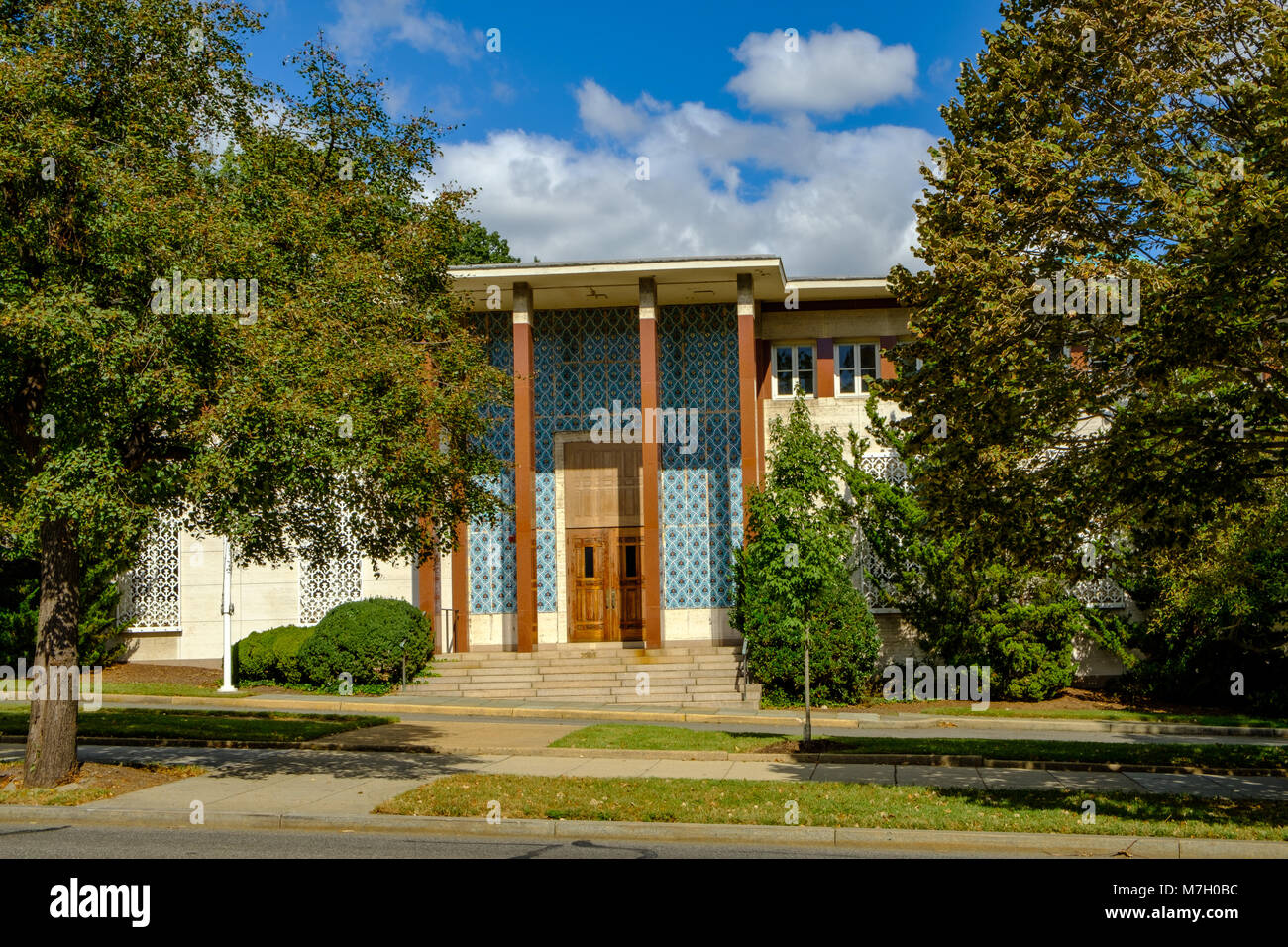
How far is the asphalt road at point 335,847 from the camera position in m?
9.00

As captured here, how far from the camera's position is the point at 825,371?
2717 centimetres

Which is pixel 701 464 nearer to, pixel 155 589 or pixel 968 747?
pixel 968 747

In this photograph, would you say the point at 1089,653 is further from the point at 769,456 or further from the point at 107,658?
the point at 107,658

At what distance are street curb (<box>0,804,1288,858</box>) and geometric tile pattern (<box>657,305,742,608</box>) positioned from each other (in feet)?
53.8

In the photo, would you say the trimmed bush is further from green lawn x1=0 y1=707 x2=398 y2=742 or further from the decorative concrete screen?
green lawn x1=0 y1=707 x2=398 y2=742

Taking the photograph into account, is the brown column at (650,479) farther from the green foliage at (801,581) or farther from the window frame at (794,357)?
the window frame at (794,357)

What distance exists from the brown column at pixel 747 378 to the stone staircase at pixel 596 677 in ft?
11.7

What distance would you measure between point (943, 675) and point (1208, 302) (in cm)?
1547

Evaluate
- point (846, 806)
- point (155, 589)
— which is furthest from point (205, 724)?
point (846, 806)

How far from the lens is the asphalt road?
900 cm

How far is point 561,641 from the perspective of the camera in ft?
87.7

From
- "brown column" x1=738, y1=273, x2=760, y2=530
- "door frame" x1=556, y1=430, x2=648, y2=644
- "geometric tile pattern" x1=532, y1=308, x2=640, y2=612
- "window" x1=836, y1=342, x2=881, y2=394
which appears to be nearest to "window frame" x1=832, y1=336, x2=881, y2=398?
"window" x1=836, y1=342, x2=881, y2=394

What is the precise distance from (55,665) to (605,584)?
16.3m
